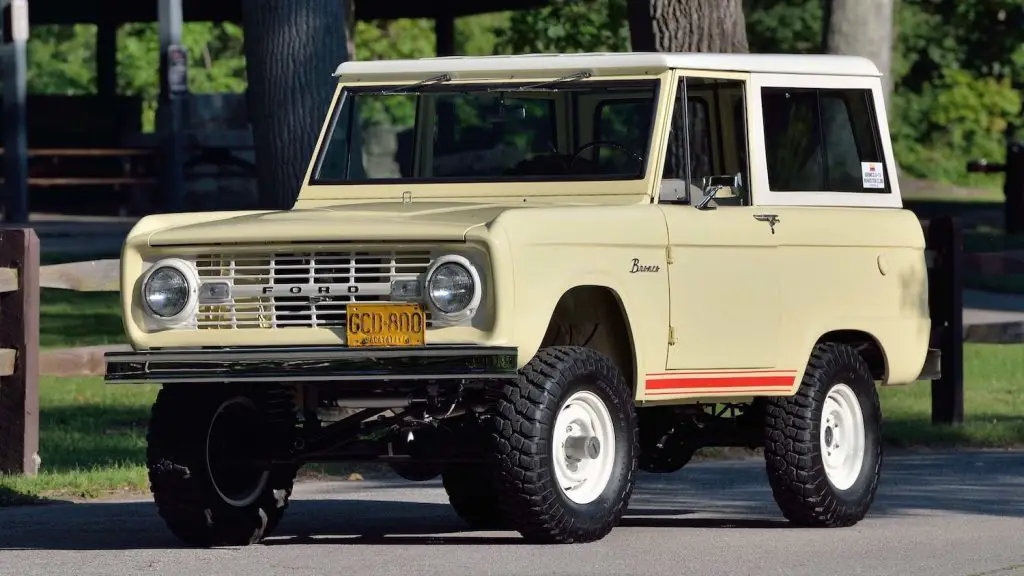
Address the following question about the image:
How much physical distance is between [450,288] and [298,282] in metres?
0.62

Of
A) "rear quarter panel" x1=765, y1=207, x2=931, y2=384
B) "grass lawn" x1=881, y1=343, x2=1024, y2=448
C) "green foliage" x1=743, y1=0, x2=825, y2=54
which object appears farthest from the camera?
"green foliage" x1=743, y1=0, x2=825, y2=54

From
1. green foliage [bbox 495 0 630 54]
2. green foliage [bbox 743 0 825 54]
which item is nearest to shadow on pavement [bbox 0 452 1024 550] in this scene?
green foliage [bbox 495 0 630 54]

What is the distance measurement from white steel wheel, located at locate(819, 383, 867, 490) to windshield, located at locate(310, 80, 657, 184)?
4.68ft

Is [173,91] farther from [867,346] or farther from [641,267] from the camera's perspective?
[641,267]

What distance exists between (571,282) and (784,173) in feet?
6.10

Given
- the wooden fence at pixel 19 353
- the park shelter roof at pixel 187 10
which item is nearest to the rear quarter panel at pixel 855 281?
the wooden fence at pixel 19 353

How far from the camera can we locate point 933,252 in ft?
47.1

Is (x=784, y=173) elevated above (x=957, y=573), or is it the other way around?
(x=784, y=173)

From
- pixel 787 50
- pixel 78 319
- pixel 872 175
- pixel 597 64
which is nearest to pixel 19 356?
pixel 597 64

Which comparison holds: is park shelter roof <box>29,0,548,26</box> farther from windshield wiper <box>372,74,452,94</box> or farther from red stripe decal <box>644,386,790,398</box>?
red stripe decal <box>644,386,790,398</box>

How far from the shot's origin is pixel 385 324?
838 cm

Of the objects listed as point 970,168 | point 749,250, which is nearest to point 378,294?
point 749,250

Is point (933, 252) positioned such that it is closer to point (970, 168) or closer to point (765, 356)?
point (765, 356)

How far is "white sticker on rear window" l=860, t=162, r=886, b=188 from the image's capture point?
10.5m
